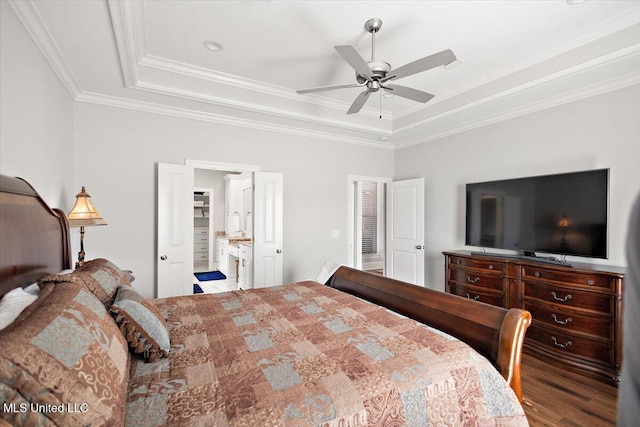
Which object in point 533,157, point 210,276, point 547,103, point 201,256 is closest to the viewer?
point 547,103

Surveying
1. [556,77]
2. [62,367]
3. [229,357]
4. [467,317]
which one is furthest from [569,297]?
[62,367]

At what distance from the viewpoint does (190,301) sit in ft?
7.72

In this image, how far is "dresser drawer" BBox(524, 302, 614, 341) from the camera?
2.57 meters

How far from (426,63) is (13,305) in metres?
2.60

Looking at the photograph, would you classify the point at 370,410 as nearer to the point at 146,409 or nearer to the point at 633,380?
the point at 146,409

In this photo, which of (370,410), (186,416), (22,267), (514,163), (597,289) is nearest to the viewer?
(186,416)

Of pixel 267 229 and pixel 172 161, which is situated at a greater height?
pixel 172 161

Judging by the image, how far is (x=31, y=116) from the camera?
215cm

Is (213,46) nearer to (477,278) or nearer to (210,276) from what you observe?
(477,278)

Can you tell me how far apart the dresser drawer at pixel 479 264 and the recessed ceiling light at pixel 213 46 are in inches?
141

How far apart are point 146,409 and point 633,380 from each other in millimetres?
1295

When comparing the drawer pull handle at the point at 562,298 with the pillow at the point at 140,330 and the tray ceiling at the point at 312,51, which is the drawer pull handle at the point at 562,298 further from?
the pillow at the point at 140,330

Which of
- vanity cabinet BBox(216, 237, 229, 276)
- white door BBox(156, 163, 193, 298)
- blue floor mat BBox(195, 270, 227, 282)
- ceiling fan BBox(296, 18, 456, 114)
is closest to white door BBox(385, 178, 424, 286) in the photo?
ceiling fan BBox(296, 18, 456, 114)

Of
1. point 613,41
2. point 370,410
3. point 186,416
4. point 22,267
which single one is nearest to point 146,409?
Answer: point 186,416
